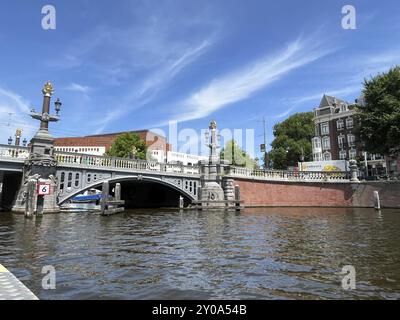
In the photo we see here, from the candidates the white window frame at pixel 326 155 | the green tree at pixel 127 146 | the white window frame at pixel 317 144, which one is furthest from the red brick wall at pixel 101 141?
the white window frame at pixel 326 155

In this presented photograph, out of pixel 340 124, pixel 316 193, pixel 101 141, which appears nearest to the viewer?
pixel 316 193

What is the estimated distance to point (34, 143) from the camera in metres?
22.7

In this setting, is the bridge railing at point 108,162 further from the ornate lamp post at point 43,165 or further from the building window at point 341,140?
the building window at point 341,140

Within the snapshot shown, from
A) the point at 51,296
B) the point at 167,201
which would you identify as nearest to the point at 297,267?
the point at 51,296

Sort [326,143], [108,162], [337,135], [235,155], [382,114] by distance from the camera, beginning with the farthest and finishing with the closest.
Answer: [235,155], [326,143], [337,135], [382,114], [108,162]

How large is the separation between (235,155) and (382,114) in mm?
36972

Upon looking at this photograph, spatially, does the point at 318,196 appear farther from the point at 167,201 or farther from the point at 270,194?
the point at 167,201

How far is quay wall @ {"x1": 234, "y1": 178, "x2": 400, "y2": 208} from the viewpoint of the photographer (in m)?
35.8

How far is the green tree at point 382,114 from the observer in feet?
115

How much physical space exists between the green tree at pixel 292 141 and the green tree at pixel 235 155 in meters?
5.37

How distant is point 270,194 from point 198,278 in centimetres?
3183

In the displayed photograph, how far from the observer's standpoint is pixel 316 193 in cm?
3869

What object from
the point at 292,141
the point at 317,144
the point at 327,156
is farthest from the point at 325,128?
the point at 292,141

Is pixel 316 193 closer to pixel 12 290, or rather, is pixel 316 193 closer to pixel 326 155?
pixel 326 155
